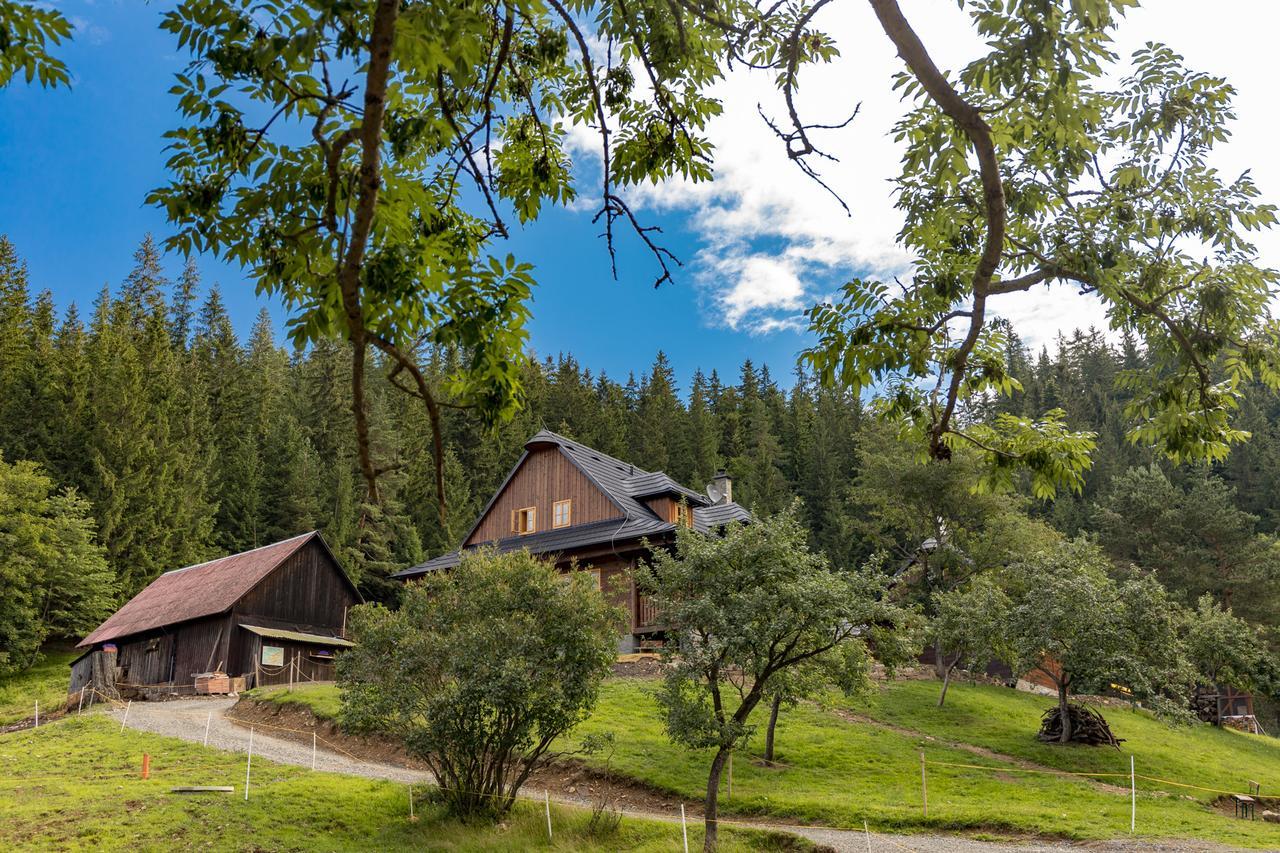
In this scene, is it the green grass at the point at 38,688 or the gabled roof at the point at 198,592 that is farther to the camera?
the gabled roof at the point at 198,592

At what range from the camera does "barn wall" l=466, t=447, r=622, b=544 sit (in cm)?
3528

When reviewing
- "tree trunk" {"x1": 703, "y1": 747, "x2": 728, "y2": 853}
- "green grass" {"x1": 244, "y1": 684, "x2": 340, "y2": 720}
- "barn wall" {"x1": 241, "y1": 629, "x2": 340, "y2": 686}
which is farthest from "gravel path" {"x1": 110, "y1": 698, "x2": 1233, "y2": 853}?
"barn wall" {"x1": 241, "y1": 629, "x2": 340, "y2": 686}

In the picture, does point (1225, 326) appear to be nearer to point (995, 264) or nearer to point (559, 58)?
point (995, 264)

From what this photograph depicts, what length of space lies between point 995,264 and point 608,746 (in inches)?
709

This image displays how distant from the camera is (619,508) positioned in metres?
33.9

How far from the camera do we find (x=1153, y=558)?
50.6 m

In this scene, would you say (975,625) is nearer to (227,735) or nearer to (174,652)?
(227,735)

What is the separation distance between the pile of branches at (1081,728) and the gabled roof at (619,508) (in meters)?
12.3

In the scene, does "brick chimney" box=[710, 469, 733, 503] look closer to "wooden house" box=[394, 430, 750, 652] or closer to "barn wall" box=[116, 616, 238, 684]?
"wooden house" box=[394, 430, 750, 652]

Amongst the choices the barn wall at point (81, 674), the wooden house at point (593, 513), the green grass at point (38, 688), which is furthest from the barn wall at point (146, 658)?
the wooden house at point (593, 513)

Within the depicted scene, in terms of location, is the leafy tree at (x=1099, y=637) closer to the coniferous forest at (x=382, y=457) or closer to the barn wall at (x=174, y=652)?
the coniferous forest at (x=382, y=457)

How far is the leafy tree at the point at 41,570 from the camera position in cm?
3700

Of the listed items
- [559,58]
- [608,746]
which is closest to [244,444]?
[608,746]

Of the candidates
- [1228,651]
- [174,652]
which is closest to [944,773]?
[1228,651]
